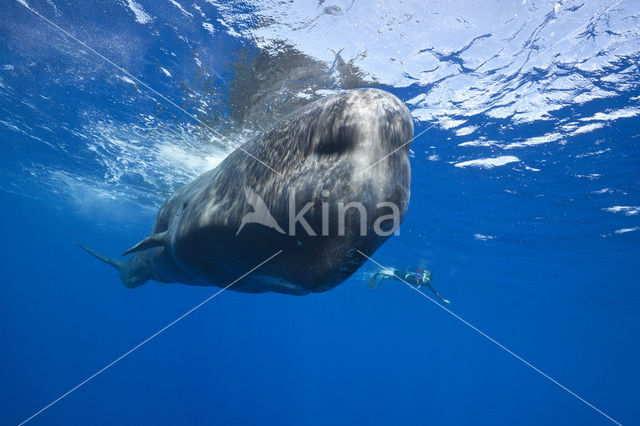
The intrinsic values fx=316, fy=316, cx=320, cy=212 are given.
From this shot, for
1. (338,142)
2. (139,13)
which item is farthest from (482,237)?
(338,142)

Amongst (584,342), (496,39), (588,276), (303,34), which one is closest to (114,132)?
(303,34)

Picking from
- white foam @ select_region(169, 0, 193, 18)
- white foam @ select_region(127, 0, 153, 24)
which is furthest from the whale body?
white foam @ select_region(127, 0, 153, 24)

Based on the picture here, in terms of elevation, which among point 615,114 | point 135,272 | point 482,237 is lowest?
point 135,272

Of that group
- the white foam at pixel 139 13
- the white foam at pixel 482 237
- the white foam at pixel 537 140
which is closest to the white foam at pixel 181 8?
the white foam at pixel 139 13

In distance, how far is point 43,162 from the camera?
2155 cm

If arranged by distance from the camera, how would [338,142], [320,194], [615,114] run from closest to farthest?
[320,194]
[338,142]
[615,114]

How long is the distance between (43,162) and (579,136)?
1170 inches

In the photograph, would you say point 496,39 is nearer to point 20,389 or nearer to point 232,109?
point 232,109

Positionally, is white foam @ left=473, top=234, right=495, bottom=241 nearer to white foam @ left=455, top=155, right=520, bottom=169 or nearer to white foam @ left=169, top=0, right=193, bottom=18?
white foam @ left=455, top=155, right=520, bottom=169

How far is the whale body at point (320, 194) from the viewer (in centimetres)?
170

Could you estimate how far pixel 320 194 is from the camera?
1.76 m

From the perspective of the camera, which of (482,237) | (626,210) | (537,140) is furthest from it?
(482,237)

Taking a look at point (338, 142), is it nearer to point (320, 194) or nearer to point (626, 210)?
point (320, 194)

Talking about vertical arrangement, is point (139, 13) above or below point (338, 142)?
above
